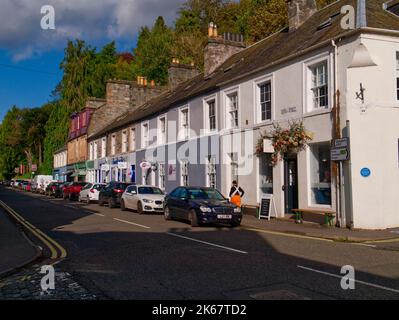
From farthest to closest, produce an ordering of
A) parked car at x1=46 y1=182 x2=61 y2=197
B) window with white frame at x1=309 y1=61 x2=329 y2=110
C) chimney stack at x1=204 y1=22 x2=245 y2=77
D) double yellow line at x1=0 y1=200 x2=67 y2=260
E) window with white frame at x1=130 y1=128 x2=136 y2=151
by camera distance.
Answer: parked car at x1=46 y1=182 x2=61 y2=197, window with white frame at x1=130 y1=128 x2=136 y2=151, chimney stack at x1=204 y1=22 x2=245 y2=77, window with white frame at x1=309 y1=61 x2=329 y2=110, double yellow line at x1=0 y1=200 x2=67 y2=260

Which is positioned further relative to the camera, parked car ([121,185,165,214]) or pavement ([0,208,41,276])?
parked car ([121,185,165,214])

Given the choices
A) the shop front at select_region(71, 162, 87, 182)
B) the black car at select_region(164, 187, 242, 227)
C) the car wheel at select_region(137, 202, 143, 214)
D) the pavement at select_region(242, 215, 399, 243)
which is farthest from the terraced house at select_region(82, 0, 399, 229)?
the shop front at select_region(71, 162, 87, 182)

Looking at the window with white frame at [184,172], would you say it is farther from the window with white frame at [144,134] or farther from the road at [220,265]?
the road at [220,265]

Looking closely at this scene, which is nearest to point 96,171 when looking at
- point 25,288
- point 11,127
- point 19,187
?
point 19,187

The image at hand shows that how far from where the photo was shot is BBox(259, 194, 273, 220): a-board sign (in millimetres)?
18078

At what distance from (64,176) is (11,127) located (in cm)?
3812

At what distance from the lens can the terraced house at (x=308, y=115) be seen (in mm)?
14617

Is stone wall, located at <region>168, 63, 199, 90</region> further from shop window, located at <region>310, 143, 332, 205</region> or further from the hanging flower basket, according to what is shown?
shop window, located at <region>310, 143, 332, 205</region>

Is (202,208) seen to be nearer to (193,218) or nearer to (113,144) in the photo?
(193,218)

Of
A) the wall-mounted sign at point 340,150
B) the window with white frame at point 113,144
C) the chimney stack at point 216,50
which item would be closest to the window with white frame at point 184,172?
the chimney stack at point 216,50

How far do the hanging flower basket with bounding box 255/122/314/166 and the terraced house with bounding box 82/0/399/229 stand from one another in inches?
8.1

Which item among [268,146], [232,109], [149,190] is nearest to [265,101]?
[268,146]

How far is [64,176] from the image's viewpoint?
59438 mm
